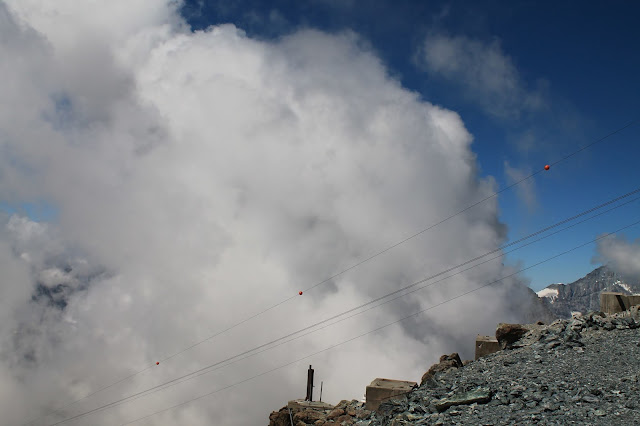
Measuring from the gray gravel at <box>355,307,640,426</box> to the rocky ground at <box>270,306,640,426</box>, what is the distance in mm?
31

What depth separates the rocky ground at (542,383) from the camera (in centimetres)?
1584

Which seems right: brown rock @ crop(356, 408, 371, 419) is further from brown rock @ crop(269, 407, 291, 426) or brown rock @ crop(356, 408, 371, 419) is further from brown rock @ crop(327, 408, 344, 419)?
brown rock @ crop(269, 407, 291, 426)

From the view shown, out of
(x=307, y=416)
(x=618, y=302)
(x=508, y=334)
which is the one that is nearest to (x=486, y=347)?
(x=508, y=334)

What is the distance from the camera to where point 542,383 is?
18.4 meters

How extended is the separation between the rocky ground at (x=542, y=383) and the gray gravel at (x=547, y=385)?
0.03 m

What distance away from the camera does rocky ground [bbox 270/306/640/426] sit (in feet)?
52.0

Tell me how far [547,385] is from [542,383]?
1.41ft

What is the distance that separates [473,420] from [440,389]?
4.44 m

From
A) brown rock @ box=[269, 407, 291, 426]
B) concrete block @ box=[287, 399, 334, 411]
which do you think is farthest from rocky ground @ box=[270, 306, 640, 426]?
concrete block @ box=[287, 399, 334, 411]

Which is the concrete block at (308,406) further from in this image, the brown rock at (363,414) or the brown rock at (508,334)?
the brown rock at (508,334)

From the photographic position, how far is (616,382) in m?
17.2

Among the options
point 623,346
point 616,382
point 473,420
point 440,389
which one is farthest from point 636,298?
point 473,420

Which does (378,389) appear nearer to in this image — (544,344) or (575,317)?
(544,344)

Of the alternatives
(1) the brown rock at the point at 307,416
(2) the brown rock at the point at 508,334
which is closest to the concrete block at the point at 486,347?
(2) the brown rock at the point at 508,334
